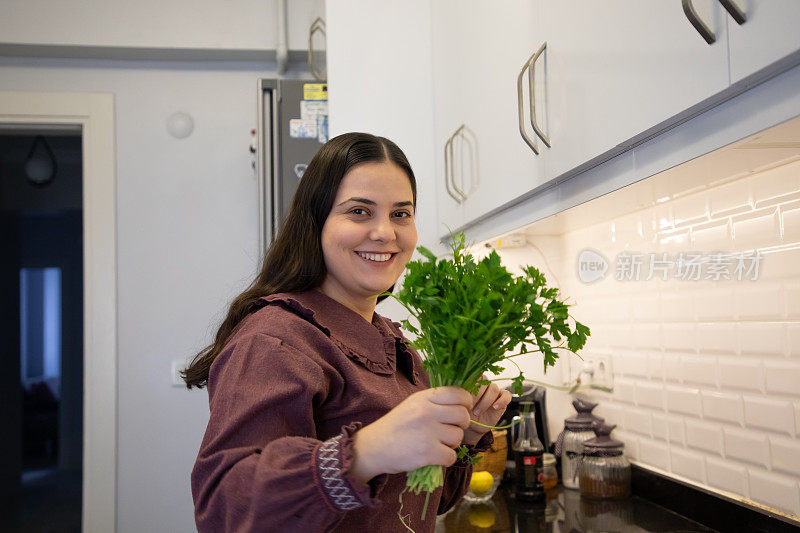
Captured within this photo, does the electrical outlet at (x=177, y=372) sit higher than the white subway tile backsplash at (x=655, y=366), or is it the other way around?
the white subway tile backsplash at (x=655, y=366)

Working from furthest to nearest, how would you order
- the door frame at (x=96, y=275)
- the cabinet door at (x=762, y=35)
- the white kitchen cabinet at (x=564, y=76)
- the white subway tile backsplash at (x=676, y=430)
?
the door frame at (x=96, y=275)
the white subway tile backsplash at (x=676, y=430)
the white kitchen cabinet at (x=564, y=76)
the cabinet door at (x=762, y=35)

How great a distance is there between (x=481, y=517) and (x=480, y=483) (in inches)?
5.2

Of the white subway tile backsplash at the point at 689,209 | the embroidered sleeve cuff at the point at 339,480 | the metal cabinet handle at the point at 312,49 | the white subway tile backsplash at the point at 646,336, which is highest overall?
the metal cabinet handle at the point at 312,49

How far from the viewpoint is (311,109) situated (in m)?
2.45

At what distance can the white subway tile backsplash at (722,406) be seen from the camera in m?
1.49

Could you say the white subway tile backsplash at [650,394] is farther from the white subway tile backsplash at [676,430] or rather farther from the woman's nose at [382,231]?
the woman's nose at [382,231]

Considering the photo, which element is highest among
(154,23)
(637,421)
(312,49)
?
(154,23)

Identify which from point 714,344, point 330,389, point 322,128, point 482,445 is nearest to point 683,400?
point 714,344

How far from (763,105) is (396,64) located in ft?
5.52

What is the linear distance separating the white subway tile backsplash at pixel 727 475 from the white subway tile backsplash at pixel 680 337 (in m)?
0.27

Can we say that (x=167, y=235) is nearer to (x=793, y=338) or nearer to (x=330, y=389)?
(x=330, y=389)

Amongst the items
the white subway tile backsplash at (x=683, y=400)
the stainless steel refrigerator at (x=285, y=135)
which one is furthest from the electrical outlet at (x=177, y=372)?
the white subway tile backsplash at (x=683, y=400)

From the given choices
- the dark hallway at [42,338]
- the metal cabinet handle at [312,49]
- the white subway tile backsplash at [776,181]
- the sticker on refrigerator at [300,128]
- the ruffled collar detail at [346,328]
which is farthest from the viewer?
the dark hallway at [42,338]

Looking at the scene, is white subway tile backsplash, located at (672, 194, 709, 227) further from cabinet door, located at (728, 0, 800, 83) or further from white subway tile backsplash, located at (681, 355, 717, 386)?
cabinet door, located at (728, 0, 800, 83)
